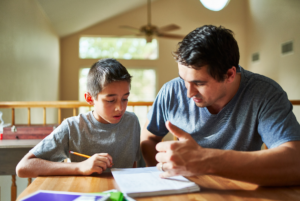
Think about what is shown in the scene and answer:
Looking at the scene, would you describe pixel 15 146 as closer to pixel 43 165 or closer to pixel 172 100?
pixel 43 165

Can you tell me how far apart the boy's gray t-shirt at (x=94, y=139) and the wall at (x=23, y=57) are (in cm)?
202

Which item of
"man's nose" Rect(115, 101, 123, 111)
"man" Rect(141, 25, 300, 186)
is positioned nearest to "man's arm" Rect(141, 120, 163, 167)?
"man" Rect(141, 25, 300, 186)

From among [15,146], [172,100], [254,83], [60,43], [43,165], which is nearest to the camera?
[43,165]

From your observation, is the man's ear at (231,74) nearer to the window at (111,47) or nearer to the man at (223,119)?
the man at (223,119)

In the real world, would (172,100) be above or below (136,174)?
above

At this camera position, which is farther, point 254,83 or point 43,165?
point 254,83

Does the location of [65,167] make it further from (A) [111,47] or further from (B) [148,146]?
(A) [111,47]

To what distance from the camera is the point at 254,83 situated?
1.04 meters

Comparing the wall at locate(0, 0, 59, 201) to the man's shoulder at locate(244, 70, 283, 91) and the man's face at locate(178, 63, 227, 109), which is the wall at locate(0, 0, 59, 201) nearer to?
the man's face at locate(178, 63, 227, 109)

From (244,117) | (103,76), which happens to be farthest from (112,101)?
(244,117)

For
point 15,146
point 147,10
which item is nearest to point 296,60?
point 147,10

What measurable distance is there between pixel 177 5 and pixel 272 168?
22.7 ft

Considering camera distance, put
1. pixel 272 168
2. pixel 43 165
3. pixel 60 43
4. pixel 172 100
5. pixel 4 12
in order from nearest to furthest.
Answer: pixel 272 168
pixel 43 165
pixel 172 100
pixel 4 12
pixel 60 43

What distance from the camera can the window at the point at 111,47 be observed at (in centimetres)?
686
